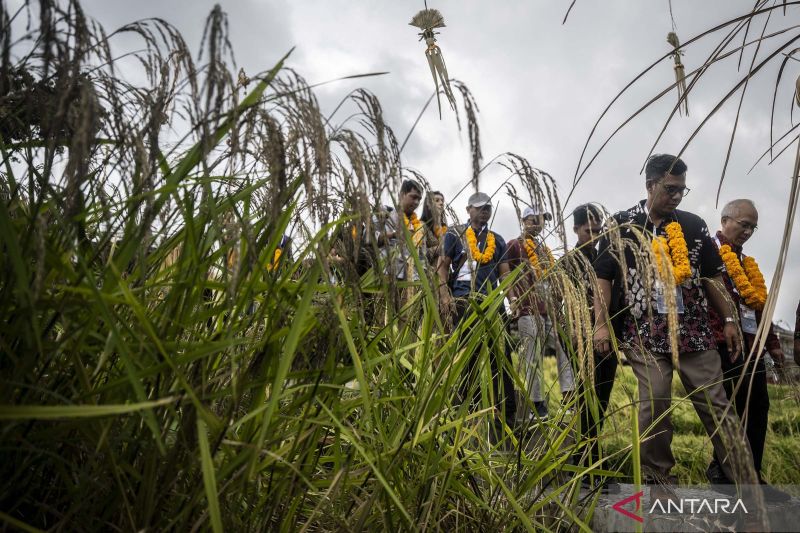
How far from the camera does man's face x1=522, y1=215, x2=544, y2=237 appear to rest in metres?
1.63

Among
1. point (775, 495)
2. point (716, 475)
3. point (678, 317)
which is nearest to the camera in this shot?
point (775, 495)

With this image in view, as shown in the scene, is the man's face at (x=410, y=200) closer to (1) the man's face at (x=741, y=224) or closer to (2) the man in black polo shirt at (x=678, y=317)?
(2) the man in black polo shirt at (x=678, y=317)

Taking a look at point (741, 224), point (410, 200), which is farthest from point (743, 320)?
point (410, 200)

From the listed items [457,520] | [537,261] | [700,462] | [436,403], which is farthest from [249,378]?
[700,462]

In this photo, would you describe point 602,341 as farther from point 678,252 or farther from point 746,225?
point 746,225

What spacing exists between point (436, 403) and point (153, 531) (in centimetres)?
62

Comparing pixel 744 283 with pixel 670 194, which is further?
pixel 744 283

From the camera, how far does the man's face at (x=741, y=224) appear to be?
4250mm

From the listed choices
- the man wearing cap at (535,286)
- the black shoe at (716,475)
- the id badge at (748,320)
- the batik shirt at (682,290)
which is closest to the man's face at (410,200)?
the batik shirt at (682,290)

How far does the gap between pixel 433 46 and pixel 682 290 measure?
2535 millimetres

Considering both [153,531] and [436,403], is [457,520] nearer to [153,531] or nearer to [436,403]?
[436,403]

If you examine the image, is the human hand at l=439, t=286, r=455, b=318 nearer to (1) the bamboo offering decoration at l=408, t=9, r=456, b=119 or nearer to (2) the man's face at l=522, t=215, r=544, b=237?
(2) the man's face at l=522, t=215, r=544, b=237

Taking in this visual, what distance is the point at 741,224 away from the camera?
4266 mm

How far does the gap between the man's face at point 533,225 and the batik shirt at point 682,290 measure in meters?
1.48
